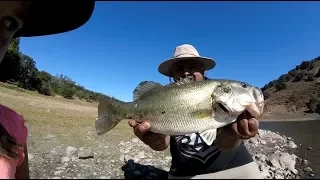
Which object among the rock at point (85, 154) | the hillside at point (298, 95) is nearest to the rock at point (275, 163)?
the rock at point (85, 154)

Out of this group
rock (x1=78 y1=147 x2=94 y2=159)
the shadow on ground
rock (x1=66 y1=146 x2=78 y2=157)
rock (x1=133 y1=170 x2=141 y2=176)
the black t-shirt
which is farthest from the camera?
rock (x1=66 y1=146 x2=78 y2=157)

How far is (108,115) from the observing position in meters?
3.94

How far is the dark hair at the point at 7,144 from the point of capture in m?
2.81

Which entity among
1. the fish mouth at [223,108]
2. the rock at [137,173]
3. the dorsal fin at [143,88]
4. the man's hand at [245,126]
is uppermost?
the dorsal fin at [143,88]

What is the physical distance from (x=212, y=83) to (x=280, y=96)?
44262 mm

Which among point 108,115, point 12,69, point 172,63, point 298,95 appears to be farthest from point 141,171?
point 298,95

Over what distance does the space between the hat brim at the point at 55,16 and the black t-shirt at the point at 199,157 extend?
2.17 m

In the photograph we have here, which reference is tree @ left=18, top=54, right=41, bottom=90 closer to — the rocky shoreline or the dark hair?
the rocky shoreline

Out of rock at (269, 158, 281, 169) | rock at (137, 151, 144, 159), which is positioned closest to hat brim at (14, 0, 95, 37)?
rock at (137, 151, 144, 159)

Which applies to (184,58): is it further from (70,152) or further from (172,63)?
(70,152)

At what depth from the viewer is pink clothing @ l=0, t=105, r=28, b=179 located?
9.21 ft

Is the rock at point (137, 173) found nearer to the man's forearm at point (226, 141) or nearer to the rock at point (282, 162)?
the man's forearm at point (226, 141)

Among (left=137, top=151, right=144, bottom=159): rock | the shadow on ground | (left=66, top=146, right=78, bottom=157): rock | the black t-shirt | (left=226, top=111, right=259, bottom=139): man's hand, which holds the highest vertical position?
(left=226, top=111, right=259, bottom=139): man's hand

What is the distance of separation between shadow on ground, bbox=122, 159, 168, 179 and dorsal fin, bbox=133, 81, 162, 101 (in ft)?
8.50
